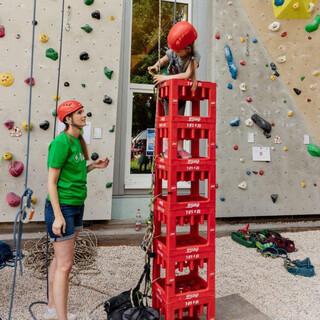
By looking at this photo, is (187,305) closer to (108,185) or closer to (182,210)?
(182,210)

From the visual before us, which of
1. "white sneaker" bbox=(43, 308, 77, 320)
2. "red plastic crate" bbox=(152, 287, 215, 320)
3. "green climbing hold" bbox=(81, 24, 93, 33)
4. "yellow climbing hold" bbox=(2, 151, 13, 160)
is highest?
"green climbing hold" bbox=(81, 24, 93, 33)

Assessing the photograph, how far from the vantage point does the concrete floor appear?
2.43 metres

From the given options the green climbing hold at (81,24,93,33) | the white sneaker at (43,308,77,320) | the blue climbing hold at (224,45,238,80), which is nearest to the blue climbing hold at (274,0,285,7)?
the blue climbing hold at (224,45,238,80)

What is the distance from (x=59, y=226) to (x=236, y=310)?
4.74 ft

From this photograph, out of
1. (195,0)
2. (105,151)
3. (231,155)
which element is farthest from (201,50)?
(105,151)

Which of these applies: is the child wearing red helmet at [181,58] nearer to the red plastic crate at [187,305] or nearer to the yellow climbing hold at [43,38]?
the red plastic crate at [187,305]

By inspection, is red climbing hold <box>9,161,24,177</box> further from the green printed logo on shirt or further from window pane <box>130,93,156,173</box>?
the green printed logo on shirt

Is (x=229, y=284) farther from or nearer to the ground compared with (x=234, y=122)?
nearer to the ground

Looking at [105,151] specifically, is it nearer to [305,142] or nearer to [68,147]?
[68,147]

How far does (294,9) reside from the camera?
490cm

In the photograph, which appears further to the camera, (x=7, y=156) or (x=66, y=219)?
(x=7, y=156)

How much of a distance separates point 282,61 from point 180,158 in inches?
136

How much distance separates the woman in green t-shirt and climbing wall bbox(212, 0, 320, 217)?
2898 mm

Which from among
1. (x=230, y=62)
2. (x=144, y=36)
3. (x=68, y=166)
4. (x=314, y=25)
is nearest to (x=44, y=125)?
(x=144, y=36)
